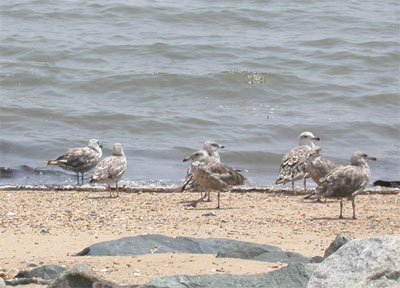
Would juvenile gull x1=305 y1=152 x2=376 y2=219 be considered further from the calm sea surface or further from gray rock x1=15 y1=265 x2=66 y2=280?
gray rock x1=15 y1=265 x2=66 y2=280

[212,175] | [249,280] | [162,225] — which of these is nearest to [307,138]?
[212,175]

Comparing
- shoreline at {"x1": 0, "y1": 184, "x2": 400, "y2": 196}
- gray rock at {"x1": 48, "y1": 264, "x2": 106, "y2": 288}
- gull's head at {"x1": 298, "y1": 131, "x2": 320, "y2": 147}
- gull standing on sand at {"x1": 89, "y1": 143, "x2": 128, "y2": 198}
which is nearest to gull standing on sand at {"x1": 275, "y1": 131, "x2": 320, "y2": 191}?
shoreline at {"x1": 0, "y1": 184, "x2": 400, "y2": 196}

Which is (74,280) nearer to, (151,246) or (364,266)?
(151,246)

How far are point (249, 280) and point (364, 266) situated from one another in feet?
4.17

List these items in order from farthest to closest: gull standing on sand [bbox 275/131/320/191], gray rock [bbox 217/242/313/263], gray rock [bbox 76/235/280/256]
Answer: gull standing on sand [bbox 275/131/320/191]
gray rock [bbox 76/235/280/256]
gray rock [bbox 217/242/313/263]

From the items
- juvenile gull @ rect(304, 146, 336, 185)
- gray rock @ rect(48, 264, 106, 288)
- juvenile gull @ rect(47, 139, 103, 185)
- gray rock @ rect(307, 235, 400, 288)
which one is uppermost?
gray rock @ rect(307, 235, 400, 288)

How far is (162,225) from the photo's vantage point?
9.72 metres

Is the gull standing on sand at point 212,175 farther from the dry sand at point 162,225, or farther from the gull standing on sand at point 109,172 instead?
the gull standing on sand at point 109,172

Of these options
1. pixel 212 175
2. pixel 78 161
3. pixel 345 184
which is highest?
pixel 345 184

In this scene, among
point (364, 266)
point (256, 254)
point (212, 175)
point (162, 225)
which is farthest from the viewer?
point (212, 175)

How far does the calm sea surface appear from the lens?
1716 cm

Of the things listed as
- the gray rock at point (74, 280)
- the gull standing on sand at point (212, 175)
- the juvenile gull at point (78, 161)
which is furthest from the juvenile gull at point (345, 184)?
the gray rock at point (74, 280)

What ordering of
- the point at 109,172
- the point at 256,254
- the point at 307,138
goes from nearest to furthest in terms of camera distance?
the point at 256,254 < the point at 109,172 < the point at 307,138

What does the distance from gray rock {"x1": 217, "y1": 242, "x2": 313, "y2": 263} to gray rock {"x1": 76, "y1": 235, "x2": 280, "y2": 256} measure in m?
0.36
